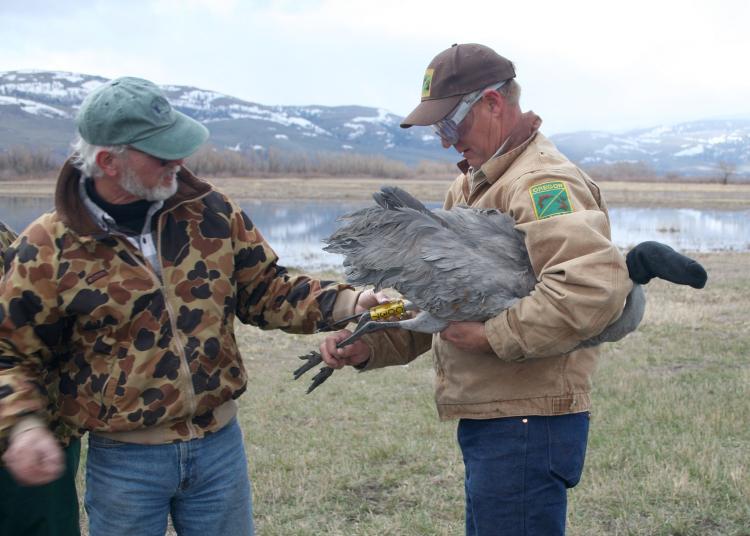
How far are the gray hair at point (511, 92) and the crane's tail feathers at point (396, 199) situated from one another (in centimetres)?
57

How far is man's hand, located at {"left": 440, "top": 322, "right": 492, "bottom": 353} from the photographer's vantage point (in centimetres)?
276

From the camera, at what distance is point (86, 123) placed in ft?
9.23

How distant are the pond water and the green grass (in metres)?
13.2

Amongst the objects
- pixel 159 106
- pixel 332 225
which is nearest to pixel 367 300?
pixel 159 106

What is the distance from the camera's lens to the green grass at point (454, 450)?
15.7 feet

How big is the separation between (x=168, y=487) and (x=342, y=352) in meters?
0.94

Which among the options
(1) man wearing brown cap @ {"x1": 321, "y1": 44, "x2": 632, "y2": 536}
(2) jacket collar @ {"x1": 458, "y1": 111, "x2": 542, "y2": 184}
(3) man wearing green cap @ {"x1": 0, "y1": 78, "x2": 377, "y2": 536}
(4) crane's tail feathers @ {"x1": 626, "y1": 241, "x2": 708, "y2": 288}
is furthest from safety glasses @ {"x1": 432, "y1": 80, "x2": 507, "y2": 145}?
(3) man wearing green cap @ {"x1": 0, "y1": 78, "x2": 377, "y2": 536}

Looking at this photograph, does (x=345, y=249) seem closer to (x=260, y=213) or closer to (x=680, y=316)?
(x=680, y=316)

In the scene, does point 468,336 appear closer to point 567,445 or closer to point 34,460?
point 567,445

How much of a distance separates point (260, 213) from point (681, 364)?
108 feet

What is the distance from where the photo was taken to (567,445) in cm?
294

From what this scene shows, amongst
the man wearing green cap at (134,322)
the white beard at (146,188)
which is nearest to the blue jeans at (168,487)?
the man wearing green cap at (134,322)

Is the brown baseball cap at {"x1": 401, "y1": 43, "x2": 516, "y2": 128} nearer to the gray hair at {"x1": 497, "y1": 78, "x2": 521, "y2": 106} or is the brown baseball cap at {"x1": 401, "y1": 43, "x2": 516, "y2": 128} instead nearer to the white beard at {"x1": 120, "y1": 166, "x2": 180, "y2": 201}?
the gray hair at {"x1": 497, "y1": 78, "x2": 521, "y2": 106}

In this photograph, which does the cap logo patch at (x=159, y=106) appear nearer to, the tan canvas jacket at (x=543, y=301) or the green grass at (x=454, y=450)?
the tan canvas jacket at (x=543, y=301)
